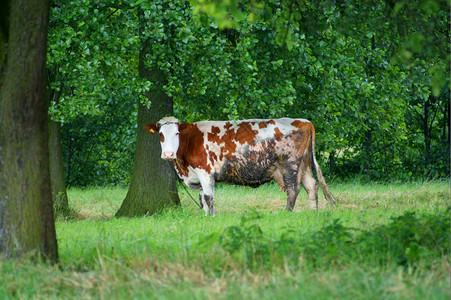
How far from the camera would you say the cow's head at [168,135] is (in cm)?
1221

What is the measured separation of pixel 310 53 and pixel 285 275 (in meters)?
8.40

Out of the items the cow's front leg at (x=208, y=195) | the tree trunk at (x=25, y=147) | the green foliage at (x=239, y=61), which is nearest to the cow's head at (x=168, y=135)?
the green foliage at (x=239, y=61)

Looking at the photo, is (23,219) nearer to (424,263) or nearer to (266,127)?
(424,263)

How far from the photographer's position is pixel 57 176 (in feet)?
47.8

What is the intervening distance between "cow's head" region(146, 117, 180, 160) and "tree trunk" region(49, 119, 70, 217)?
2851 mm

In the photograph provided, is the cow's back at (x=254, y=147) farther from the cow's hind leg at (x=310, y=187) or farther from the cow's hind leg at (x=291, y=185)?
the cow's hind leg at (x=310, y=187)

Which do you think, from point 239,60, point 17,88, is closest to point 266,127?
point 239,60

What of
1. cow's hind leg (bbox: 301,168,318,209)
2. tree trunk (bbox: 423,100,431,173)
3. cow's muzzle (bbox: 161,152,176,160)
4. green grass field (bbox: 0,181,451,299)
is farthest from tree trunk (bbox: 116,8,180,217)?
tree trunk (bbox: 423,100,431,173)

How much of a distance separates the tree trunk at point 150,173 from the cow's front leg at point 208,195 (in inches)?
51.6

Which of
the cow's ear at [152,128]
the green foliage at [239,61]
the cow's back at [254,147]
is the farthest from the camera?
the cow's ear at [152,128]

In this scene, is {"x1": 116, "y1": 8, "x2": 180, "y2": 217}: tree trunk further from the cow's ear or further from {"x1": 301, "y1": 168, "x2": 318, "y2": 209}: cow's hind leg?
{"x1": 301, "y1": 168, "x2": 318, "y2": 209}: cow's hind leg

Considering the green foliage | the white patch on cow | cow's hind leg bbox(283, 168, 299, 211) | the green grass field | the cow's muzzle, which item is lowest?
the green grass field

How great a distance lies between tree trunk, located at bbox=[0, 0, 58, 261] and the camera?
6.82 meters

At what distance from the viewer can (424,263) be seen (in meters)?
6.01
